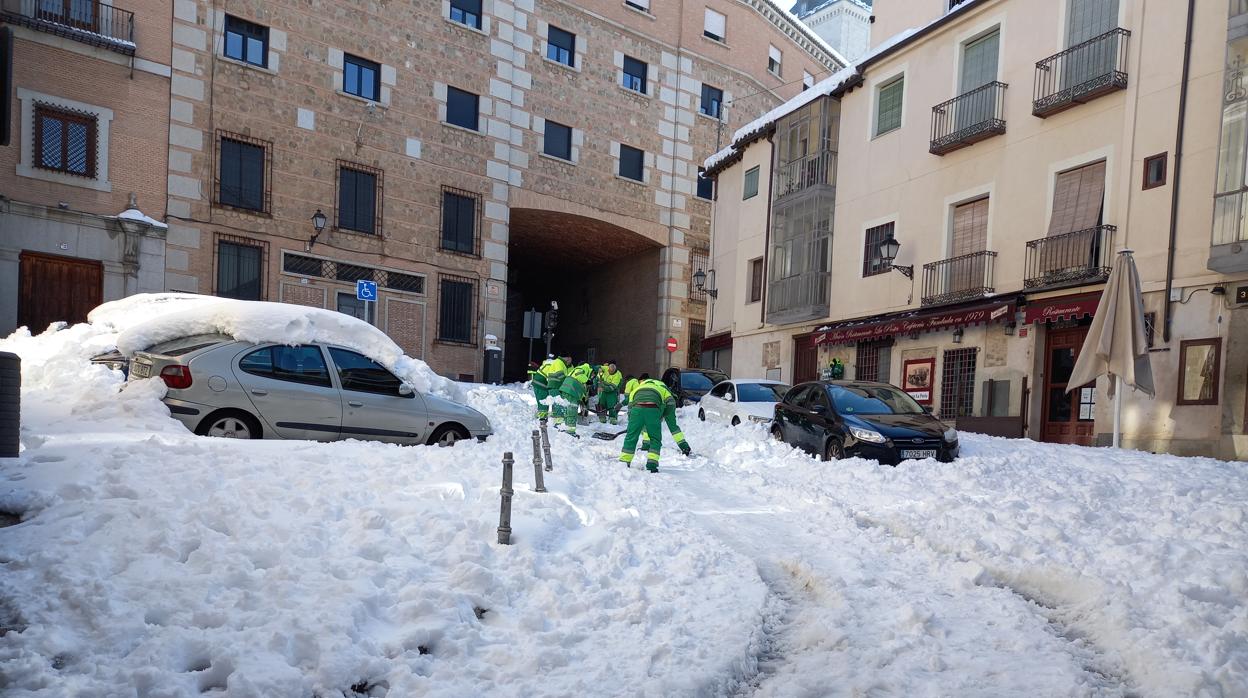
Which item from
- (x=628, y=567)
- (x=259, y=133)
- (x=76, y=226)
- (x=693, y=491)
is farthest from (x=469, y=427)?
(x=259, y=133)

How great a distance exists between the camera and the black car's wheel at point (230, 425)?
27.8 feet

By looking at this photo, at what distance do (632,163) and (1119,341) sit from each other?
22634mm

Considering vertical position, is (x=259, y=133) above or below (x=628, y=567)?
above

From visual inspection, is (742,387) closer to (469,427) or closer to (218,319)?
(469,427)

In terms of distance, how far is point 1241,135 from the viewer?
12.6 m

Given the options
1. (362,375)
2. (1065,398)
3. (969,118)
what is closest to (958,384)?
(1065,398)

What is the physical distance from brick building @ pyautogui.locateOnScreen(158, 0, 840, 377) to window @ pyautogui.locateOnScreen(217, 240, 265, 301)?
0.14 ft

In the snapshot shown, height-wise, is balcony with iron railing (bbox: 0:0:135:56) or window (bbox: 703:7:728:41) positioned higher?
window (bbox: 703:7:728:41)

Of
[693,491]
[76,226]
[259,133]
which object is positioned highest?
[259,133]

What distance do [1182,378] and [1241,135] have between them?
414cm

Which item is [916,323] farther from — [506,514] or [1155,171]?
[506,514]

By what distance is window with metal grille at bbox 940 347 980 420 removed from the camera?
1725 cm

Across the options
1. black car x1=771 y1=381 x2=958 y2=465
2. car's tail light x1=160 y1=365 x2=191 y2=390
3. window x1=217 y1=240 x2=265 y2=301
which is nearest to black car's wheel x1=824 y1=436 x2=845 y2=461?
black car x1=771 y1=381 x2=958 y2=465

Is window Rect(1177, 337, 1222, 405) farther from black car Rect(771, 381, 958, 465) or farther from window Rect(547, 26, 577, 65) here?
window Rect(547, 26, 577, 65)
